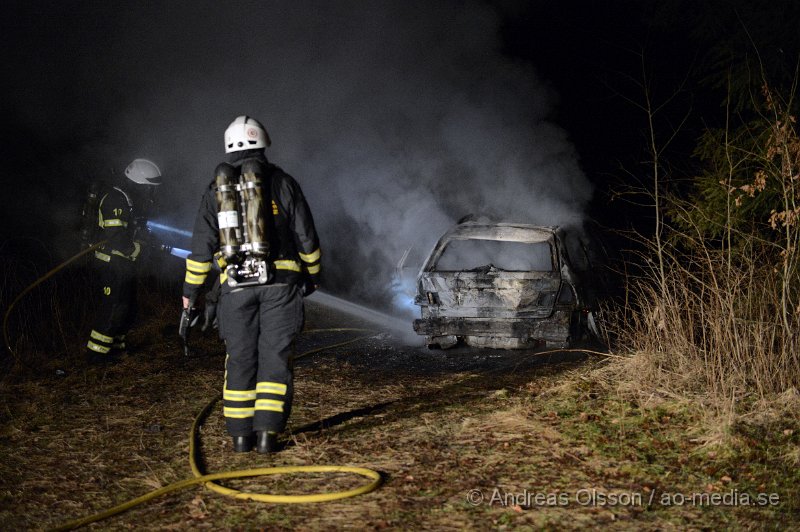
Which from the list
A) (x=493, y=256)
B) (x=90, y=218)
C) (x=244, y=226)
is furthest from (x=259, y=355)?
(x=493, y=256)

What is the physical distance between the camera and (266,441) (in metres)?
3.98

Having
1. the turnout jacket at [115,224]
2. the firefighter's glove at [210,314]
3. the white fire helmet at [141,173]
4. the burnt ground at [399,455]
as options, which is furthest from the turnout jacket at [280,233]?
the white fire helmet at [141,173]

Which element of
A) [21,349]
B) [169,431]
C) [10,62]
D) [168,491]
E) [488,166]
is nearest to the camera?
[168,491]

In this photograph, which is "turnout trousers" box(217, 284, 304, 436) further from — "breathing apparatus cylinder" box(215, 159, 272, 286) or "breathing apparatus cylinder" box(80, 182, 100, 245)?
"breathing apparatus cylinder" box(80, 182, 100, 245)

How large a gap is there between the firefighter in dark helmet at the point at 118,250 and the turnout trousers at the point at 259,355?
3.24m

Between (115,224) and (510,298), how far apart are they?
409cm

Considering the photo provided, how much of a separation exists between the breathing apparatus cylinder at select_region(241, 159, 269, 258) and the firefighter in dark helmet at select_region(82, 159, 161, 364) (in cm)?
346

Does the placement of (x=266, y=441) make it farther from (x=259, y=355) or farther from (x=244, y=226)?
(x=244, y=226)

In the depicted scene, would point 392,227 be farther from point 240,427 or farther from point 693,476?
point 693,476

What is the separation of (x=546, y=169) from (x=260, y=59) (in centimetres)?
567

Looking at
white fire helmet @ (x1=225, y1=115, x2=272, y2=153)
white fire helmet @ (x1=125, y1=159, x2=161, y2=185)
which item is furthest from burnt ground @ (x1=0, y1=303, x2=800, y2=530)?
white fire helmet @ (x1=125, y1=159, x2=161, y2=185)

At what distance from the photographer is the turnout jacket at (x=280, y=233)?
13.6 feet

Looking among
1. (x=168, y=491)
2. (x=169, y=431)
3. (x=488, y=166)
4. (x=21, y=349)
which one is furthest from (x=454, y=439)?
(x=488, y=166)

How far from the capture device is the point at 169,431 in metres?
4.60
